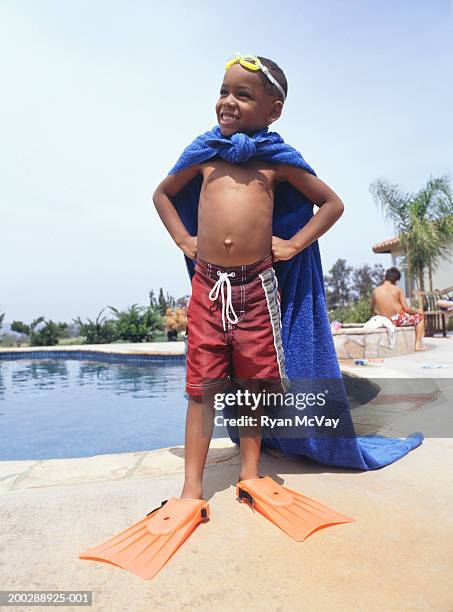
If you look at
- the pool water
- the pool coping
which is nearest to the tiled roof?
the pool coping

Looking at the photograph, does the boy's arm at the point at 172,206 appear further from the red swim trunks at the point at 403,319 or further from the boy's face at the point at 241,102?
the red swim trunks at the point at 403,319

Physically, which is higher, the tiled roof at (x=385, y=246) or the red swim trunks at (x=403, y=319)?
the tiled roof at (x=385, y=246)

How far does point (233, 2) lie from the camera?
4.11m

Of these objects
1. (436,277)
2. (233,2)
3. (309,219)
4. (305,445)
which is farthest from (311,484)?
(436,277)

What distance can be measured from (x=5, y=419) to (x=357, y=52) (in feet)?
20.4

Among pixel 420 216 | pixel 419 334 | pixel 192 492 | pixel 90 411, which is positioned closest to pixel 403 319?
pixel 419 334

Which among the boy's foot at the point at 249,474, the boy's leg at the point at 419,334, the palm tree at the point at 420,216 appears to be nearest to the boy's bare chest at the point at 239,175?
the boy's foot at the point at 249,474

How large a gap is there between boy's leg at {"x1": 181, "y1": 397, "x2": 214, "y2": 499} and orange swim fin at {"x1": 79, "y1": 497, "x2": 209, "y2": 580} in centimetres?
11

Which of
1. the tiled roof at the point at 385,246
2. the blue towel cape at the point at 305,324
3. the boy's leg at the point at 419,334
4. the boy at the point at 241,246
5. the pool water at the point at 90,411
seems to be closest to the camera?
the boy at the point at 241,246

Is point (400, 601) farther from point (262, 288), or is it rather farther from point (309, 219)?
point (309, 219)

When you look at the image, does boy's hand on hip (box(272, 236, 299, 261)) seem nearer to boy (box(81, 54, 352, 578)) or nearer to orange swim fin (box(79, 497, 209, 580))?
boy (box(81, 54, 352, 578))

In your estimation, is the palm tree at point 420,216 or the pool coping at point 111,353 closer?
the pool coping at point 111,353

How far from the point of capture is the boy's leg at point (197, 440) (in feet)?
5.86

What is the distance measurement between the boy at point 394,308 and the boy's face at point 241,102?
21.2 ft
